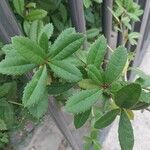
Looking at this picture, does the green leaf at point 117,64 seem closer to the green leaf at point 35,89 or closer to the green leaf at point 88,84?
the green leaf at point 88,84

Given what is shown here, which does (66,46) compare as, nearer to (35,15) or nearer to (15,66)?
(15,66)

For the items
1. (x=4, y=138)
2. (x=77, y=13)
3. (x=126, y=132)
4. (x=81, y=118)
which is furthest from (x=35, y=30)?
(x=4, y=138)

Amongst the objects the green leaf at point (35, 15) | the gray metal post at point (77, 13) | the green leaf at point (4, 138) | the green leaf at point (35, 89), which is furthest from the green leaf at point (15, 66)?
the green leaf at point (4, 138)

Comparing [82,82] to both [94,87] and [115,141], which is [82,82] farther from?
[115,141]

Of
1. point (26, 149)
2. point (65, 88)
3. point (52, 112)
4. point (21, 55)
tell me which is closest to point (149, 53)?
point (26, 149)

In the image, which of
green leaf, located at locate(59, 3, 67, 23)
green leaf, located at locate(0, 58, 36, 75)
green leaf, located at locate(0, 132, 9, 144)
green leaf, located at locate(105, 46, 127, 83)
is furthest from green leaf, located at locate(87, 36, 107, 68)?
green leaf, located at locate(0, 132, 9, 144)

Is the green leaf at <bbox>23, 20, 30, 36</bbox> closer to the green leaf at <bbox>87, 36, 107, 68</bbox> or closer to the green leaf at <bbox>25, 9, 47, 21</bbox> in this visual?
the green leaf at <bbox>25, 9, 47, 21</bbox>

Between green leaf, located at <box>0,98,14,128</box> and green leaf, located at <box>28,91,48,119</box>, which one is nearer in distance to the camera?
green leaf, located at <box>28,91,48,119</box>
